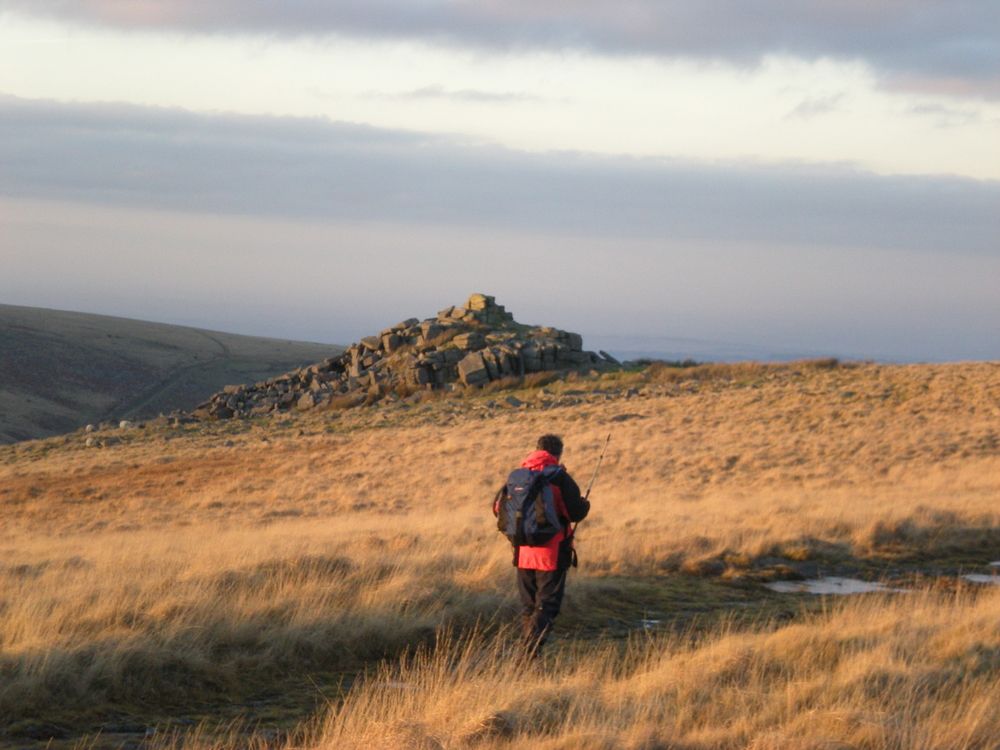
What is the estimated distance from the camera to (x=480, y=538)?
13203 mm

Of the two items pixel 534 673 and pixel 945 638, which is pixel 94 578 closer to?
pixel 534 673

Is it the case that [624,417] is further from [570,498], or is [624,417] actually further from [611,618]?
[570,498]

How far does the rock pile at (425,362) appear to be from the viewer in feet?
125

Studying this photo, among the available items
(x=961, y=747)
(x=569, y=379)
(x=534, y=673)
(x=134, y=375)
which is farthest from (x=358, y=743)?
(x=134, y=375)

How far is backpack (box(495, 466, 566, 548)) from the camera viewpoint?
6840mm

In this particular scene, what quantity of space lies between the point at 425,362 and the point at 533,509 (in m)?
31.5

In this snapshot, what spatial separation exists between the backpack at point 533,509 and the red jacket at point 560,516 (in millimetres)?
56

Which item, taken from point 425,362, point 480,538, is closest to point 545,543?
point 480,538

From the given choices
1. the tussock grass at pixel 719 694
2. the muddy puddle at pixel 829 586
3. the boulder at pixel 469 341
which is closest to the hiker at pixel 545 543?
the tussock grass at pixel 719 694

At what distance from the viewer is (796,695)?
234 inches

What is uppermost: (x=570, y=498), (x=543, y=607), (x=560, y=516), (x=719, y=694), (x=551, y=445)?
(x=551, y=445)

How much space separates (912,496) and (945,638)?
37.0 ft

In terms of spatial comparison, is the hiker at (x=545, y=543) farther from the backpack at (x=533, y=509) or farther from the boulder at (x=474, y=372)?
the boulder at (x=474, y=372)

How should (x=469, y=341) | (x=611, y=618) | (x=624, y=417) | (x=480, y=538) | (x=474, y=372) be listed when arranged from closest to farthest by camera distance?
(x=611, y=618) → (x=480, y=538) → (x=624, y=417) → (x=474, y=372) → (x=469, y=341)
